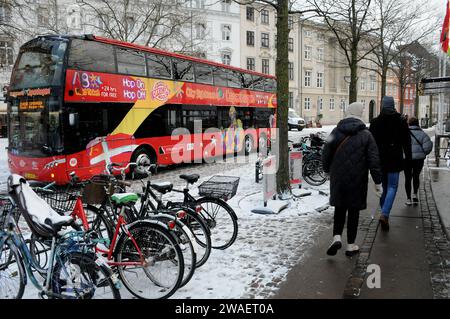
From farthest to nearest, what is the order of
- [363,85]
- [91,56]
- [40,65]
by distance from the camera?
[363,85] → [91,56] → [40,65]

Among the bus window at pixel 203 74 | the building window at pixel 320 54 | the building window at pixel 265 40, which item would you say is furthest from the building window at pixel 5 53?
the building window at pixel 320 54

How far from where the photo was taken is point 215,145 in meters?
16.3

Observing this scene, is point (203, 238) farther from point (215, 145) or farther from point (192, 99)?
point (215, 145)

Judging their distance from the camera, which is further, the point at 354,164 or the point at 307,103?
the point at 307,103

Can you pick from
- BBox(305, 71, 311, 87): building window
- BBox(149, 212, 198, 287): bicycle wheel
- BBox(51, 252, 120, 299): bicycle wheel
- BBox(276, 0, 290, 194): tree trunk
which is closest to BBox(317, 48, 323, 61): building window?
BBox(305, 71, 311, 87): building window

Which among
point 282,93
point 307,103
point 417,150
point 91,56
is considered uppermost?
point 307,103

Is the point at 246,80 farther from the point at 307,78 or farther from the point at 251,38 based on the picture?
the point at 307,78

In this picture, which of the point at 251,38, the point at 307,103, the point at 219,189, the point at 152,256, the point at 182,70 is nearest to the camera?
the point at 152,256

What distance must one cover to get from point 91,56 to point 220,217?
698 centimetres

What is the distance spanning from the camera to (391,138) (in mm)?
6406

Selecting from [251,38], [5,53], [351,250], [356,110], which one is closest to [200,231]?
[351,250]

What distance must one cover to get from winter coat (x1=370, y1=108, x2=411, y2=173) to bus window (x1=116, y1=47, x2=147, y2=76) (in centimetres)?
758

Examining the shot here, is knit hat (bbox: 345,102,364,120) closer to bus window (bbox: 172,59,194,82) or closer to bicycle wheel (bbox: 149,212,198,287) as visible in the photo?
bicycle wheel (bbox: 149,212,198,287)
